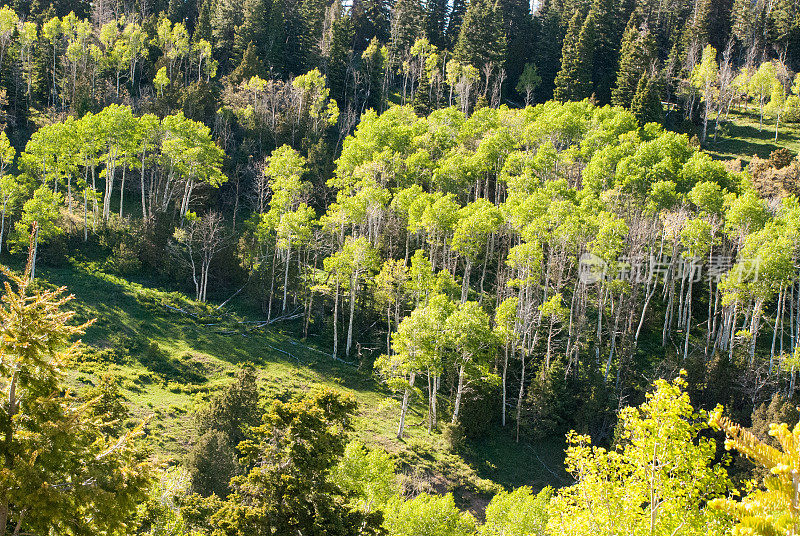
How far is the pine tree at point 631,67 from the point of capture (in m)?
74.0

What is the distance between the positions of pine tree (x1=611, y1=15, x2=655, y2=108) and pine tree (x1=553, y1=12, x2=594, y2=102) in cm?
390

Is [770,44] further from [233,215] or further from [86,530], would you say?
[86,530]

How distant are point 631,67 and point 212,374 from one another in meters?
63.0

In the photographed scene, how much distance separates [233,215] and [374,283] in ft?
64.8

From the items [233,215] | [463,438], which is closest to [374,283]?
[463,438]

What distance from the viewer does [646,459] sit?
12180 mm

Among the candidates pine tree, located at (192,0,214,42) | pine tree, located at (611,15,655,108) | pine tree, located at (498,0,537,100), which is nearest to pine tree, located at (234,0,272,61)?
pine tree, located at (192,0,214,42)

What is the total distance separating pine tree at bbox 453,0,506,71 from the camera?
81250 mm

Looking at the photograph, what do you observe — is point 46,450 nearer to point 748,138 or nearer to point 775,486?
point 775,486

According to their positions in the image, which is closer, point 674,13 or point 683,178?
point 683,178

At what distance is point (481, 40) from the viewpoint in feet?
270

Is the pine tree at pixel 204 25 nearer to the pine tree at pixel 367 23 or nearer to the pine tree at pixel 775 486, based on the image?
the pine tree at pixel 367 23

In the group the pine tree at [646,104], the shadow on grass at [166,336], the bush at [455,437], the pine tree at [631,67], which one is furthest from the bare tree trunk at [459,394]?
the pine tree at [631,67]

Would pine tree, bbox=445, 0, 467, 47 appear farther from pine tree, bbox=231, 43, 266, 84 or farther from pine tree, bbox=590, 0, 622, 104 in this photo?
pine tree, bbox=231, 43, 266, 84
